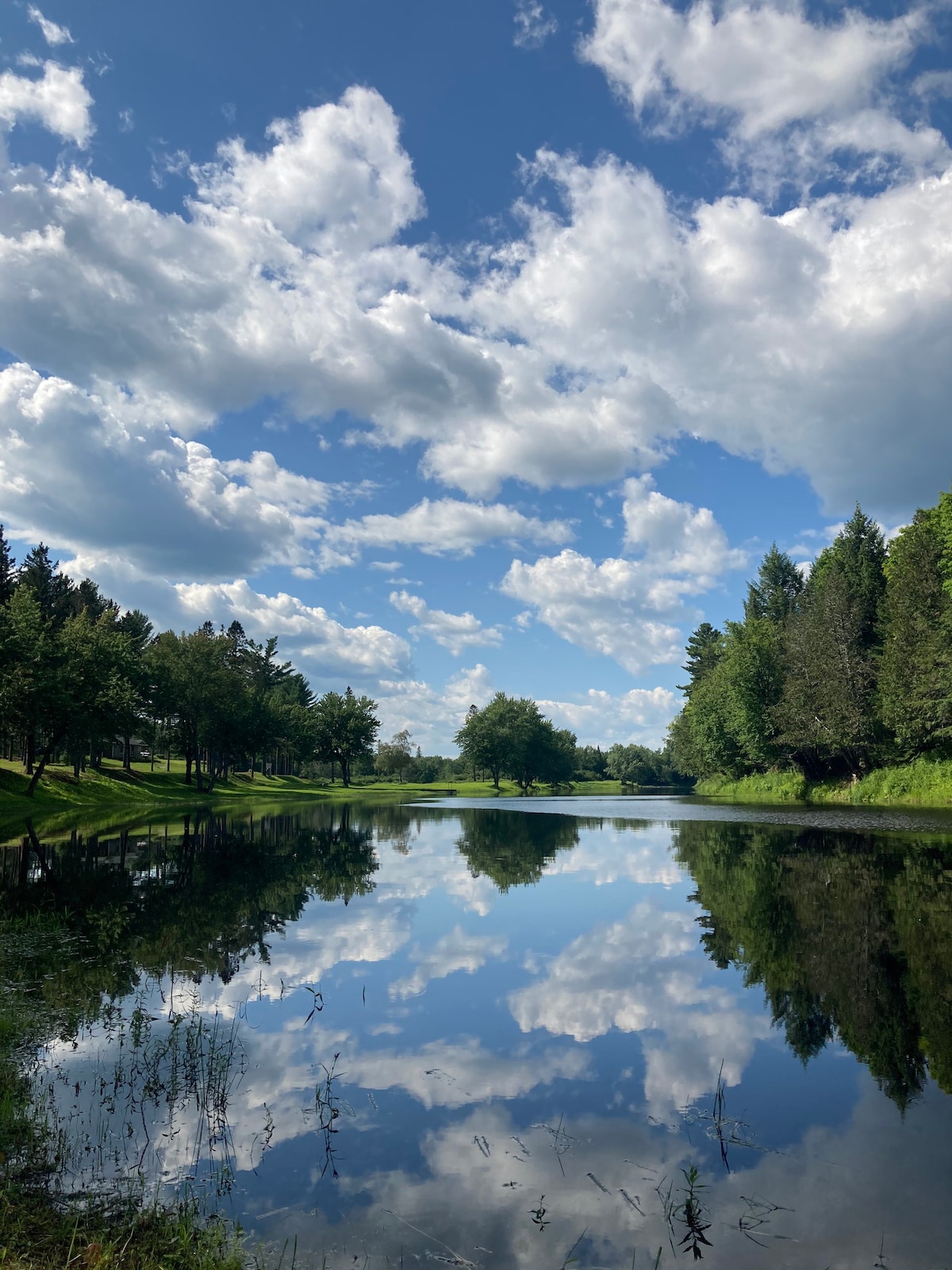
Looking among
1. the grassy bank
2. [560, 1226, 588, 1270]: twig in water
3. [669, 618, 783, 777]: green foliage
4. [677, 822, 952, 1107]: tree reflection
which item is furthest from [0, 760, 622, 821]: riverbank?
[560, 1226, 588, 1270]: twig in water

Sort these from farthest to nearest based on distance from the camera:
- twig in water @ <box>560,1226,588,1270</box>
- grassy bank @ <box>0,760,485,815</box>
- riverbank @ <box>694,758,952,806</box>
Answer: grassy bank @ <box>0,760,485,815</box> → riverbank @ <box>694,758,952,806</box> → twig in water @ <box>560,1226,588,1270</box>

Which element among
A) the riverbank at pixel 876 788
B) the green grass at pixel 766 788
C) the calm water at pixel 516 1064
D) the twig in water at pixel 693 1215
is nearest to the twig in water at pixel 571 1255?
the calm water at pixel 516 1064

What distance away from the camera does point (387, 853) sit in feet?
132

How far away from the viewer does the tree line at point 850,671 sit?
201 ft

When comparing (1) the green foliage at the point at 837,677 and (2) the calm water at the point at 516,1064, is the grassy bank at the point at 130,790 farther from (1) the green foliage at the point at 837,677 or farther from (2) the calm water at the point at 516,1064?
(1) the green foliage at the point at 837,677

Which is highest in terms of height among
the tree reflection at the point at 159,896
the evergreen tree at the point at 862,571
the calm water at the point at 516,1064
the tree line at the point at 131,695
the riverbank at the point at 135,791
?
the evergreen tree at the point at 862,571

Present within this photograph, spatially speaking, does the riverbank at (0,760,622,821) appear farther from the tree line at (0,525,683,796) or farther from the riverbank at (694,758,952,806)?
the riverbank at (694,758,952,806)

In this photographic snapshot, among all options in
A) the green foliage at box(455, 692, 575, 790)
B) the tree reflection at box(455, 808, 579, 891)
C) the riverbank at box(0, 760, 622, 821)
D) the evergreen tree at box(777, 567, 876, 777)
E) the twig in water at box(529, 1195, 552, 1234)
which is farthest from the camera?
the green foliage at box(455, 692, 575, 790)

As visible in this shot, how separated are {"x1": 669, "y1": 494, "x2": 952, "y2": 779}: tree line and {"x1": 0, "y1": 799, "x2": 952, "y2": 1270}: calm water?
42735 millimetres

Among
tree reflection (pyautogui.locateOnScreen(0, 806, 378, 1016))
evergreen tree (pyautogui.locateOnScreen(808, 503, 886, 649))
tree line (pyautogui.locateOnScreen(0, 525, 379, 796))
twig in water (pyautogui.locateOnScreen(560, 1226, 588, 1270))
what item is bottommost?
tree reflection (pyautogui.locateOnScreen(0, 806, 378, 1016))

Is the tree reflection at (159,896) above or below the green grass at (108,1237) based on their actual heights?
below

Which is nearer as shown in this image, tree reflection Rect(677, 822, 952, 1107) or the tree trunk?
tree reflection Rect(677, 822, 952, 1107)

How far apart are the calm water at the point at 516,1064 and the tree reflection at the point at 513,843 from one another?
617 centimetres

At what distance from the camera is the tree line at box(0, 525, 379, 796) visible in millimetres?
65938
